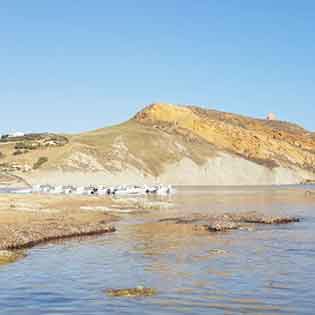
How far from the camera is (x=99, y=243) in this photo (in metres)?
32.7

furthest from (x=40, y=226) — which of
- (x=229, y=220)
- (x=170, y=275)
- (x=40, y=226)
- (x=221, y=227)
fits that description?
(x=229, y=220)

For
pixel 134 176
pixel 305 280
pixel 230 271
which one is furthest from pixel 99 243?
pixel 134 176

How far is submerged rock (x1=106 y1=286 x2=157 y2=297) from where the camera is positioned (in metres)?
18.9

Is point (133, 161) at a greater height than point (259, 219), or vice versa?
point (133, 161)

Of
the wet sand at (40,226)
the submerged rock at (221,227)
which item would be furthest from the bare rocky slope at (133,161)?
the submerged rock at (221,227)

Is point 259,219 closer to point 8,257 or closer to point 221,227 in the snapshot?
point 221,227

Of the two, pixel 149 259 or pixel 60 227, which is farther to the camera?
pixel 60 227

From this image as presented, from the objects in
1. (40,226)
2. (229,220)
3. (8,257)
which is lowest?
(8,257)

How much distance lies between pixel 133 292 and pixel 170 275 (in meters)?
3.80

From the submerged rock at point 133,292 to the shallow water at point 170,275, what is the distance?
33 cm

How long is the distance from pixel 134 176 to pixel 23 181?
3390cm

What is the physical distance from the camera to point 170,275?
22.7 meters

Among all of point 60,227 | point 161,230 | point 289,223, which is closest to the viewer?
point 60,227

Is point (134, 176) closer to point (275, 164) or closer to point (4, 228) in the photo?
point (275, 164)
